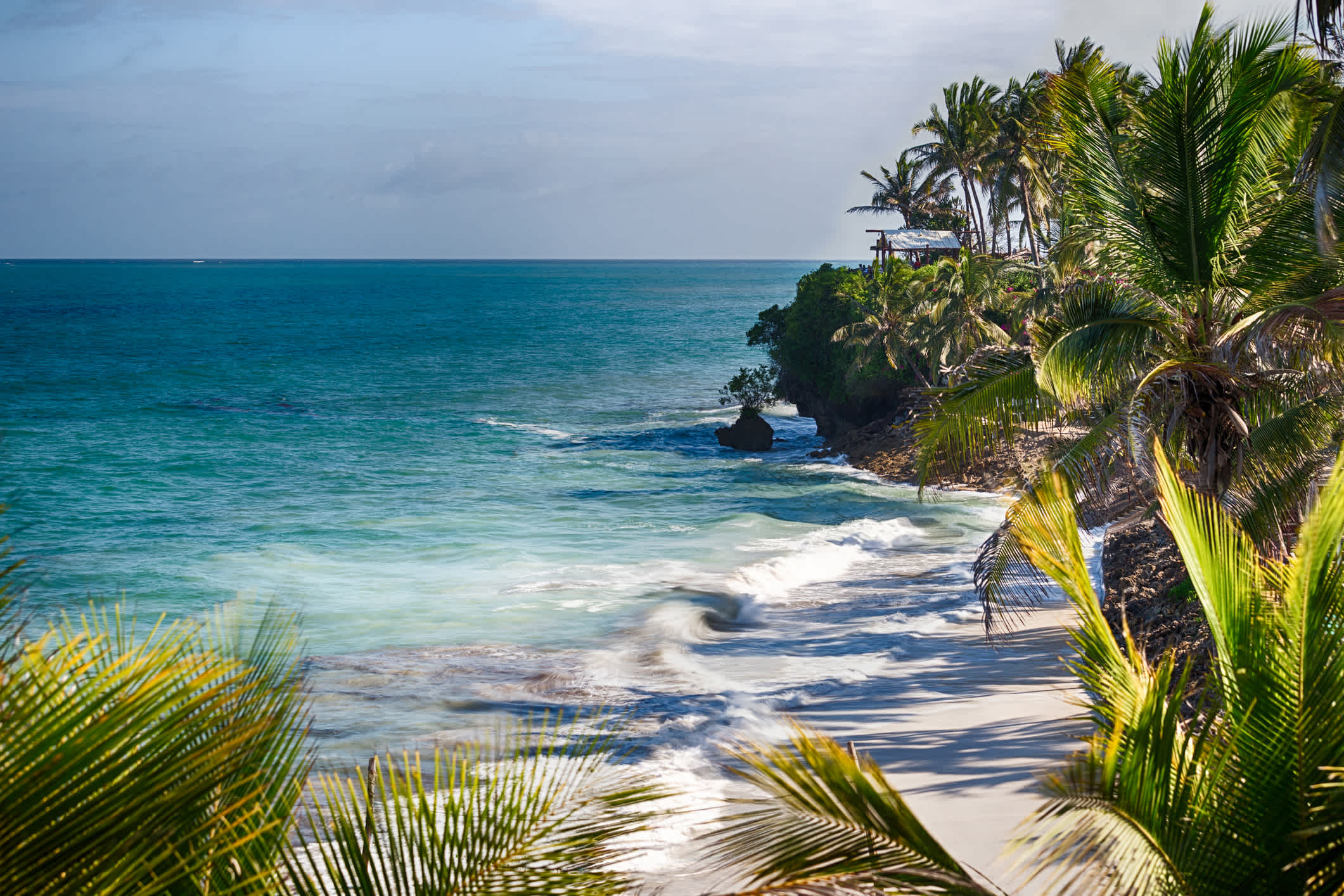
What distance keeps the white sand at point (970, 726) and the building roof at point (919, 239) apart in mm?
44104

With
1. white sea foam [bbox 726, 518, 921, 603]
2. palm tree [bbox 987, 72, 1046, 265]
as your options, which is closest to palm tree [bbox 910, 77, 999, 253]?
palm tree [bbox 987, 72, 1046, 265]

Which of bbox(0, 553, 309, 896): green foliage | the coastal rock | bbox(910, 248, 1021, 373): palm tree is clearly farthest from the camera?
the coastal rock

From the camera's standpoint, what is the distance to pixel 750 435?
43812mm

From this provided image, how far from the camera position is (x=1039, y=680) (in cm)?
1474

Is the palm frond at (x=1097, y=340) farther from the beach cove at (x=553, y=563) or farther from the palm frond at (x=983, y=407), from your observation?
the beach cove at (x=553, y=563)

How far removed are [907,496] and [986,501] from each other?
257cm

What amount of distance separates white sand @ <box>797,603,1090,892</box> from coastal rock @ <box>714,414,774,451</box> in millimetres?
25909

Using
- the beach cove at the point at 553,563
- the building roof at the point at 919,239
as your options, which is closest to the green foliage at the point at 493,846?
the beach cove at the point at 553,563

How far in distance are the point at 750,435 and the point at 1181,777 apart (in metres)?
39.1

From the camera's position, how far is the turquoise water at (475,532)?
17.4 m

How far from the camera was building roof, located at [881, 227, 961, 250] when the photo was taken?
59.3 m

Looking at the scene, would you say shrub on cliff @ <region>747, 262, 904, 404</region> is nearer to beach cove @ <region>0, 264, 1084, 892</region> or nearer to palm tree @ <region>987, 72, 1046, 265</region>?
beach cove @ <region>0, 264, 1084, 892</region>

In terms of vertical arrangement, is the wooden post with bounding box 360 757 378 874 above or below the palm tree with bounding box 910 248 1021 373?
below

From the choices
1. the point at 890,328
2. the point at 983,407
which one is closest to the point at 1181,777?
the point at 983,407
